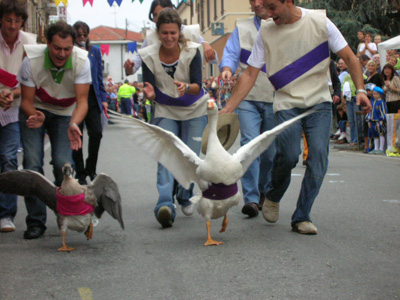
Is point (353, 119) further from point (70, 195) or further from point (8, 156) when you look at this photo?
point (70, 195)

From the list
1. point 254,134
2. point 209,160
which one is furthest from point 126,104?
point 209,160

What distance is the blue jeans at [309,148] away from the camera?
5.67 m

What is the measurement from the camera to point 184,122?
21.3 ft

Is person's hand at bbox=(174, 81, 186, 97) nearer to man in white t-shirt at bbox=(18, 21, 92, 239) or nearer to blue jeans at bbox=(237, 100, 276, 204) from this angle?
man in white t-shirt at bbox=(18, 21, 92, 239)

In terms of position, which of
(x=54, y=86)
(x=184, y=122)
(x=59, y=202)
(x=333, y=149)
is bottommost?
(x=333, y=149)

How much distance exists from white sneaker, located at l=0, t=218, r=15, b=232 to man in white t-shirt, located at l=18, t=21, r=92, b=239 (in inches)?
11.4

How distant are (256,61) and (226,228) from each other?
1.61 metres

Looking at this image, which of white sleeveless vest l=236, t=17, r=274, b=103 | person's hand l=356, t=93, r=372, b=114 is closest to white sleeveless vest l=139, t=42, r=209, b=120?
white sleeveless vest l=236, t=17, r=274, b=103

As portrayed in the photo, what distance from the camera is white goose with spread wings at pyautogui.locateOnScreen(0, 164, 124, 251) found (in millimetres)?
5289

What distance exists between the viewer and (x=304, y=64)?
5680mm

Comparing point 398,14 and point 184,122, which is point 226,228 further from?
point 398,14

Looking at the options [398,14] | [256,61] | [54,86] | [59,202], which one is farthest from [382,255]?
[398,14]

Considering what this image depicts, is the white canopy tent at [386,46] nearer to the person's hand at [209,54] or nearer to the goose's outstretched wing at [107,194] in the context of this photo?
the person's hand at [209,54]

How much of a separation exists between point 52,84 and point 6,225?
4.73 feet
